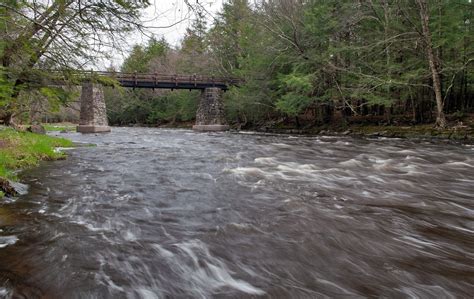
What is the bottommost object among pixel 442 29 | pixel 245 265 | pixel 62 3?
pixel 245 265

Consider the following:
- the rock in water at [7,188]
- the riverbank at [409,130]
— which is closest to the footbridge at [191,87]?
the riverbank at [409,130]

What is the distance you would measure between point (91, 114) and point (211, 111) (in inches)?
521

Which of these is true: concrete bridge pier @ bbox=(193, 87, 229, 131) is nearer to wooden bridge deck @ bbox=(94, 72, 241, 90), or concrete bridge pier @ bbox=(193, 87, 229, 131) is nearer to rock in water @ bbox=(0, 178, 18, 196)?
wooden bridge deck @ bbox=(94, 72, 241, 90)

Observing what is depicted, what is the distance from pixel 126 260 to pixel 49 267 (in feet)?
2.12

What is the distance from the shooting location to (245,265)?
3.18 metres

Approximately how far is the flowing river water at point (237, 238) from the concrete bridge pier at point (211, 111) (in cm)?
3323

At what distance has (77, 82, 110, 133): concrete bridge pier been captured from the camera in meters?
34.9

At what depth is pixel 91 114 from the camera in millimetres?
35906

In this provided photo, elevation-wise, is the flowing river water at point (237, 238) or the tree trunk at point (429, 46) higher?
the tree trunk at point (429, 46)

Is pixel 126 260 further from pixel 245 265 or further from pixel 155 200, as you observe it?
pixel 155 200

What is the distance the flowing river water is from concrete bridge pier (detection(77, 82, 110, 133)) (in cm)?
2981

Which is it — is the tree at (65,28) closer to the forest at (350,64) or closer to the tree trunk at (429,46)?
the forest at (350,64)

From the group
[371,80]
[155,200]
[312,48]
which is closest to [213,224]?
[155,200]

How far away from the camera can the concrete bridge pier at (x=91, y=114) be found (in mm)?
34875
